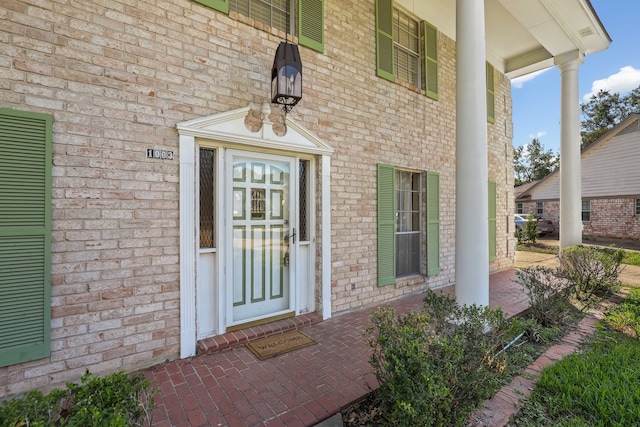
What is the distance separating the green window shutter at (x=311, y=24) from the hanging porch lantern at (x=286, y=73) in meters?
0.65

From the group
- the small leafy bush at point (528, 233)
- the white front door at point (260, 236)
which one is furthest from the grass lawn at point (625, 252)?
the white front door at point (260, 236)

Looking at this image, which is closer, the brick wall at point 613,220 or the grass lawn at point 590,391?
the grass lawn at point 590,391

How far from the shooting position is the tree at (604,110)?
2358cm

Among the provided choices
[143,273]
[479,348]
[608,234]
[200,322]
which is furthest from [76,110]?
[608,234]

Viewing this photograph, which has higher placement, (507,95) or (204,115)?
(507,95)

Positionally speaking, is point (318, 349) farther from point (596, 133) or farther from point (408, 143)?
point (596, 133)

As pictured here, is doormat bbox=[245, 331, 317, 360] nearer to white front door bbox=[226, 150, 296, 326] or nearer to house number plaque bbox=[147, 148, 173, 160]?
white front door bbox=[226, 150, 296, 326]

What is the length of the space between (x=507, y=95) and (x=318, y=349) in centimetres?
792

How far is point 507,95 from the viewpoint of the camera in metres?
7.49

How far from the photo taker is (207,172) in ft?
10.6

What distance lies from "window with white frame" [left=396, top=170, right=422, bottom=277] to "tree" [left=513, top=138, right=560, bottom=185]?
125 ft

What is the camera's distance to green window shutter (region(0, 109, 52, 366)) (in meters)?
2.21

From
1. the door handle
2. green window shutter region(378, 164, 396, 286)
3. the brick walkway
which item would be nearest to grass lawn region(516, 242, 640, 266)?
the brick walkway

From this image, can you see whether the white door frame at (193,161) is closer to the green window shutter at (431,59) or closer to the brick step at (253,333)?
the brick step at (253,333)
